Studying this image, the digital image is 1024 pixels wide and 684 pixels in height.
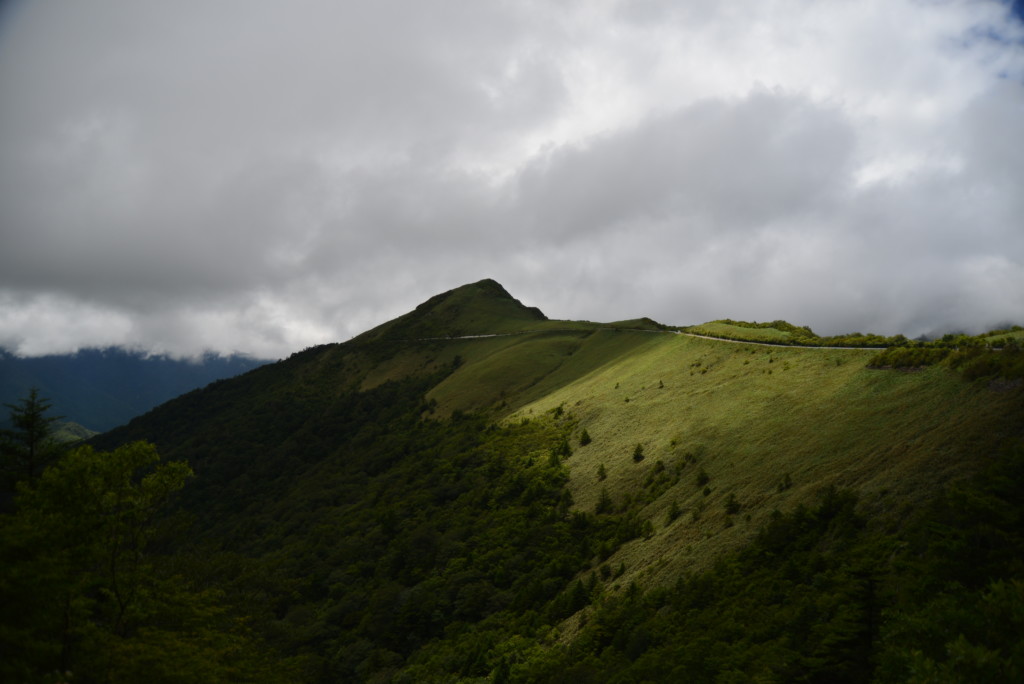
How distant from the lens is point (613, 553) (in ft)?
109

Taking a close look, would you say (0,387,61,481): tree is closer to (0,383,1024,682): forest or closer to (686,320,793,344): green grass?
(0,383,1024,682): forest

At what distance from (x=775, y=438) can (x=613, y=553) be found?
39.9 ft

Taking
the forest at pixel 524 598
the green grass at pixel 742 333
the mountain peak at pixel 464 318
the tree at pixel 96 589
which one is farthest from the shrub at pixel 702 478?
the mountain peak at pixel 464 318

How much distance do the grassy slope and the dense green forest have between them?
169mm

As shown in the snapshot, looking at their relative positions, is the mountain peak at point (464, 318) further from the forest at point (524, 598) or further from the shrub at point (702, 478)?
the shrub at point (702, 478)

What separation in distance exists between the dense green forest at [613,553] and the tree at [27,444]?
16cm

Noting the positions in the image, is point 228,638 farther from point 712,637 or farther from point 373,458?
point 373,458

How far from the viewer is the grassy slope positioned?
21641mm

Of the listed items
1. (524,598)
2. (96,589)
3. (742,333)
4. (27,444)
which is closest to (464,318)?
(742,333)

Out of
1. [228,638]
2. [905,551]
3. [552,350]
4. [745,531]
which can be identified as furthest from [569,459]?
[552,350]

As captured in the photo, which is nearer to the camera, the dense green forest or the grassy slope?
the dense green forest

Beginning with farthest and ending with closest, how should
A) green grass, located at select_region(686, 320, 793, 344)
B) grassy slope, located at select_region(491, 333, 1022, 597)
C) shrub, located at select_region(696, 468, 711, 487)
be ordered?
green grass, located at select_region(686, 320, 793, 344) → shrub, located at select_region(696, 468, 711, 487) → grassy slope, located at select_region(491, 333, 1022, 597)

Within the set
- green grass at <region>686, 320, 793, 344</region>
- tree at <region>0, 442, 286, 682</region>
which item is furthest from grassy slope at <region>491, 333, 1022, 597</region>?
tree at <region>0, 442, 286, 682</region>

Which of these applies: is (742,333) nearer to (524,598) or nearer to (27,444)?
(524,598)
